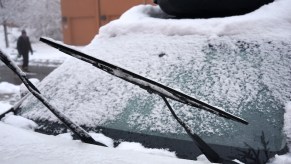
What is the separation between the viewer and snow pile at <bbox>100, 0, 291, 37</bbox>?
1.69 m

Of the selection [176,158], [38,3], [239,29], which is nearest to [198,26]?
[239,29]

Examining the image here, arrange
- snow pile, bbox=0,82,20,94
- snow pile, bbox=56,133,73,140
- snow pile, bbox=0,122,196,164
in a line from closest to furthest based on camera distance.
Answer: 1. snow pile, bbox=0,122,196,164
2. snow pile, bbox=56,133,73,140
3. snow pile, bbox=0,82,20,94

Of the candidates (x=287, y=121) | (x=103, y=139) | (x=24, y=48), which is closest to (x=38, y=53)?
(x=24, y=48)

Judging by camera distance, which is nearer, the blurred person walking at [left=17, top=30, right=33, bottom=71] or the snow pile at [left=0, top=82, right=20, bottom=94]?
the snow pile at [left=0, top=82, right=20, bottom=94]

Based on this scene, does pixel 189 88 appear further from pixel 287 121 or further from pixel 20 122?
pixel 20 122

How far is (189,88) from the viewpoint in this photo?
Result: 1545 millimetres

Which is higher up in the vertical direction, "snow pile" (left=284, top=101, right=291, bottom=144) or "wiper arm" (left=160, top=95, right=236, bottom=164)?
"snow pile" (left=284, top=101, right=291, bottom=144)

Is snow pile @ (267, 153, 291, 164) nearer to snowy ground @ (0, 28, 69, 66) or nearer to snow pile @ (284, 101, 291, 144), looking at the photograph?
snow pile @ (284, 101, 291, 144)

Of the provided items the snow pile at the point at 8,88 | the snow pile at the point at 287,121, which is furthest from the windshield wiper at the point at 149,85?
the snow pile at the point at 8,88

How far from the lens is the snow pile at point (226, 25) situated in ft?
5.56

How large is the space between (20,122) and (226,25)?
122 cm

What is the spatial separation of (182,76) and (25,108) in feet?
3.01

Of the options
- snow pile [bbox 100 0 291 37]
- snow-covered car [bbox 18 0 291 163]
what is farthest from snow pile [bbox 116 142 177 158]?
snow pile [bbox 100 0 291 37]

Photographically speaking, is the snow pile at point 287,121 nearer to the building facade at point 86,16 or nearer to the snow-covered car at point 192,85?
the snow-covered car at point 192,85
